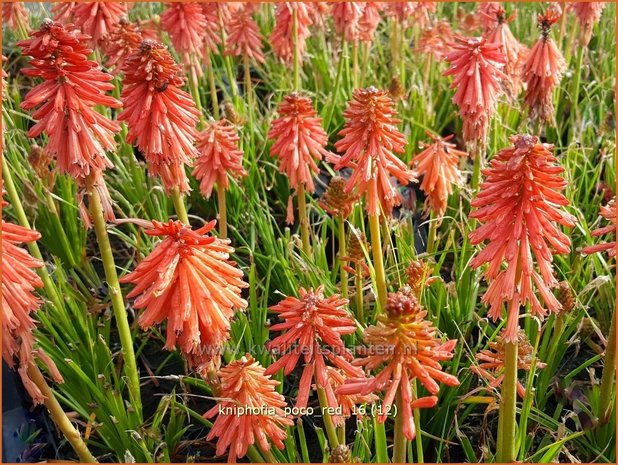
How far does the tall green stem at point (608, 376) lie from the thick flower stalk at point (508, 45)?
1599 millimetres

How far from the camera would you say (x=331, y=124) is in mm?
5023

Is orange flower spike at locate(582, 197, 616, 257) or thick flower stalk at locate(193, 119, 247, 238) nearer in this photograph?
orange flower spike at locate(582, 197, 616, 257)

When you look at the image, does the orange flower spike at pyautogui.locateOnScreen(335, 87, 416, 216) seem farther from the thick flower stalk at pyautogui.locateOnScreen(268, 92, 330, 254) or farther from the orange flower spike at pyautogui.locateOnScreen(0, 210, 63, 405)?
the orange flower spike at pyautogui.locateOnScreen(0, 210, 63, 405)

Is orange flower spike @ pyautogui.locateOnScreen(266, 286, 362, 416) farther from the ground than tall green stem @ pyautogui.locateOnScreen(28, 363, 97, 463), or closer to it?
farther from the ground

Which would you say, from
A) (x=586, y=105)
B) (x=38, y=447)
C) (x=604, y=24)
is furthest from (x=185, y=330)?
(x=604, y=24)

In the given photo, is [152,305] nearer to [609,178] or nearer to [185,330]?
[185,330]

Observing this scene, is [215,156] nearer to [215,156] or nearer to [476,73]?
[215,156]

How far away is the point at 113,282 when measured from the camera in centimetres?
272

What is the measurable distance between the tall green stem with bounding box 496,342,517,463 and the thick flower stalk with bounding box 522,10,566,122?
6.03 feet

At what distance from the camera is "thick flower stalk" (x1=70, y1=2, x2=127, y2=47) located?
3.98m

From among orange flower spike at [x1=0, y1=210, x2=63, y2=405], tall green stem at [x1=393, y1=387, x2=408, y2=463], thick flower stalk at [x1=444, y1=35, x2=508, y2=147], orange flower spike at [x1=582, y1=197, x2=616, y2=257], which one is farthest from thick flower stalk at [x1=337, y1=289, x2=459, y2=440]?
thick flower stalk at [x1=444, y1=35, x2=508, y2=147]

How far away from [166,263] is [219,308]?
23cm

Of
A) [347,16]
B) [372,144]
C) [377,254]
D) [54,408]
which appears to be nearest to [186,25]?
[347,16]

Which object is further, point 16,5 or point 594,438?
point 16,5
